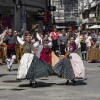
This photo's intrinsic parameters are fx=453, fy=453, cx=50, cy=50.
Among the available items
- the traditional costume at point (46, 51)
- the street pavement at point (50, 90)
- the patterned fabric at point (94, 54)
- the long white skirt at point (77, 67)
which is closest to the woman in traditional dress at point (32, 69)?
the street pavement at point (50, 90)

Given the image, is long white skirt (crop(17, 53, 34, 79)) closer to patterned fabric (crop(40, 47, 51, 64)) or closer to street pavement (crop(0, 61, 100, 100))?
street pavement (crop(0, 61, 100, 100))

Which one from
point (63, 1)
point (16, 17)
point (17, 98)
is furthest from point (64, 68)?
point (63, 1)

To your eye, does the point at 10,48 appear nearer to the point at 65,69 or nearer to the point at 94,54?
the point at 65,69

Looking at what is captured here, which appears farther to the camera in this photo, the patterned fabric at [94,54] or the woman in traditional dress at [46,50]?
the patterned fabric at [94,54]

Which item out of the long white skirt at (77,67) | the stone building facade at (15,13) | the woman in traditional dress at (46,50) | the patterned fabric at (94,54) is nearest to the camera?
the long white skirt at (77,67)

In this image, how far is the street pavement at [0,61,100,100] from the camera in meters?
12.1

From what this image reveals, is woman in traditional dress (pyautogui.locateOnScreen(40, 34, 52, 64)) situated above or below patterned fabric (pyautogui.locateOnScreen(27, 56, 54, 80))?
above

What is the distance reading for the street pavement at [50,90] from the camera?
39.7 ft

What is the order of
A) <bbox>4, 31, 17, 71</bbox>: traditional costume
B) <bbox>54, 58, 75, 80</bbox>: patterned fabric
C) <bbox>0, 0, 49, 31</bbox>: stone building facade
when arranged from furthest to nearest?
<bbox>0, 0, 49, 31</bbox>: stone building facade
<bbox>4, 31, 17, 71</bbox>: traditional costume
<bbox>54, 58, 75, 80</bbox>: patterned fabric

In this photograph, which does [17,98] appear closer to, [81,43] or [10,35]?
[10,35]

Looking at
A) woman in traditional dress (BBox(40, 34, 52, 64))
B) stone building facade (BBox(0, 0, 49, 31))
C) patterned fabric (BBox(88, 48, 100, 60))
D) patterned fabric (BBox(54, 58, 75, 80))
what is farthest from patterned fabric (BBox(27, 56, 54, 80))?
stone building facade (BBox(0, 0, 49, 31))

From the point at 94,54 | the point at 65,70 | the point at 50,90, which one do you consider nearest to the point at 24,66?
the point at 50,90

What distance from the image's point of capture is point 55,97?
39.4ft

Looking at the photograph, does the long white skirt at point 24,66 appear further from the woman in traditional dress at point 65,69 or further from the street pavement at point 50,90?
the woman in traditional dress at point 65,69
